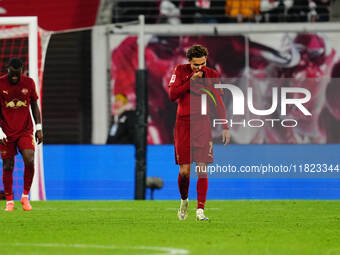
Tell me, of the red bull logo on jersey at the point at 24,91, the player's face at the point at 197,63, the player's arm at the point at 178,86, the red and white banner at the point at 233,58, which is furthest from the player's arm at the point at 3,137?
the red and white banner at the point at 233,58

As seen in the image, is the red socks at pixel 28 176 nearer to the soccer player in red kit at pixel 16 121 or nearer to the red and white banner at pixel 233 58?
the soccer player in red kit at pixel 16 121

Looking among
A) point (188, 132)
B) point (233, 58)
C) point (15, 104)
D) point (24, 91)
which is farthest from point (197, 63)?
point (233, 58)

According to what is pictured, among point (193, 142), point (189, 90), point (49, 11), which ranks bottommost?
point (193, 142)

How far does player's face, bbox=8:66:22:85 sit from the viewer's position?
11.2m

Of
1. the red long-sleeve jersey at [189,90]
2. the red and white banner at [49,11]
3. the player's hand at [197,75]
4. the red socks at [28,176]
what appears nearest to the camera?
the player's hand at [197,75]

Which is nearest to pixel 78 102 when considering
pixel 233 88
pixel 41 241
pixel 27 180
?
pixel 233 88

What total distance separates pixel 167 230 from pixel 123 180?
705 centimetres

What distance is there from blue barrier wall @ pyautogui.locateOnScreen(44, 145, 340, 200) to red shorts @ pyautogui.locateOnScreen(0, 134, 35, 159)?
3.59m

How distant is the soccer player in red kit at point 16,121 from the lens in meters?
11.3

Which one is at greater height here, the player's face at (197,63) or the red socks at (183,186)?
the player's face at (197,63)

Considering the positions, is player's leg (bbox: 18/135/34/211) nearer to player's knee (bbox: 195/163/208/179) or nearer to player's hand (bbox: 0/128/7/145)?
player's hand (bbox: 0/128/7/145)

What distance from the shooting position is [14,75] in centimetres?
1122

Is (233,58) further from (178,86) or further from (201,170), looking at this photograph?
(178,86)

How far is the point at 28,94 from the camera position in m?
11.4
